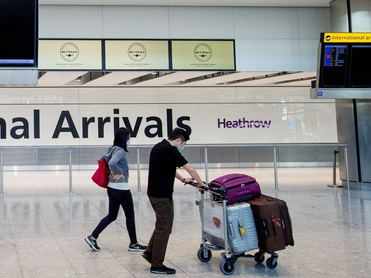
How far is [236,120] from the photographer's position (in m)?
21.7

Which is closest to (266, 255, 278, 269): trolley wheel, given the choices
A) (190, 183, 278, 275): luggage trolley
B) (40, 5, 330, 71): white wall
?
(190, 183, 278, 275): luggage trolley

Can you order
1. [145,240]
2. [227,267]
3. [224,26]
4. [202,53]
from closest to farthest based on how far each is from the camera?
[227,267]
[145,240]
[202,53]
[224,26]

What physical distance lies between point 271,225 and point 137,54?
8054mm

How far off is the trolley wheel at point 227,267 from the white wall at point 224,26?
8.38 metres

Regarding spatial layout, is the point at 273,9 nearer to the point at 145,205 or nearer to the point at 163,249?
the point at 145,205

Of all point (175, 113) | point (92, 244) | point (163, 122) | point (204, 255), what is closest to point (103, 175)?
point (92, 244)

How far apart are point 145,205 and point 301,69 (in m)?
6.04

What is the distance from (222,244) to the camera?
4719mm

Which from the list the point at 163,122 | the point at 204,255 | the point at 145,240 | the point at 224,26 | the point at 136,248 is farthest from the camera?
the point at 163,122

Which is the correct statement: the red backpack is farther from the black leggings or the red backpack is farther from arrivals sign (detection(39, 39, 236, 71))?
arrivals sign (detection(39, 39, 236, 71))

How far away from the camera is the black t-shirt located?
180 inches

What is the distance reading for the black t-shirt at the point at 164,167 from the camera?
456 centimetres

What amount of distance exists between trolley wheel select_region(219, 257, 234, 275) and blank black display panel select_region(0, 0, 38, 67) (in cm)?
343

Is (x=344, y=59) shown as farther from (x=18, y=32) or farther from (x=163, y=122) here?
(x=163, y=122)
